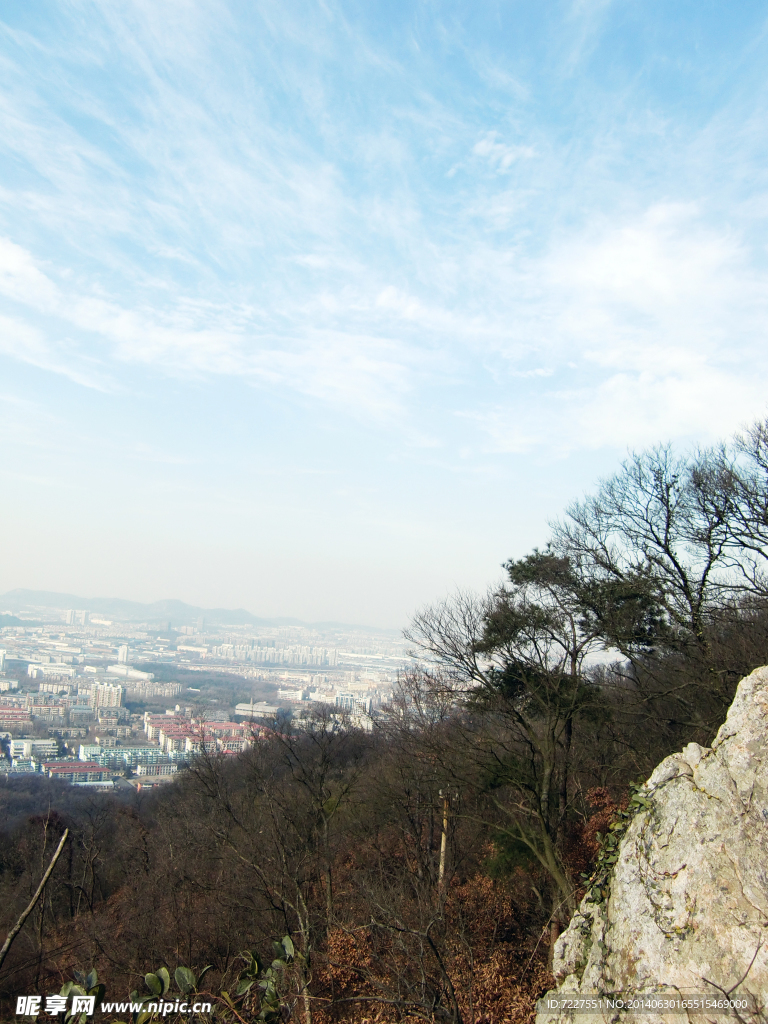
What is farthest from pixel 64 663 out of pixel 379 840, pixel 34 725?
pixel 379 840

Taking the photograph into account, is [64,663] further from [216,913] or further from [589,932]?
[589,932]

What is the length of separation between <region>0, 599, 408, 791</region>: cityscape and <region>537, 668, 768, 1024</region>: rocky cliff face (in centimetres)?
2064

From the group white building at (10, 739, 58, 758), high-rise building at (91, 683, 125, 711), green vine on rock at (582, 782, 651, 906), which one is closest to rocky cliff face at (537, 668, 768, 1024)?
green vine on rock at (582, 782, 651, 906)

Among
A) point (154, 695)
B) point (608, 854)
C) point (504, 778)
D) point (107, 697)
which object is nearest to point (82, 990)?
point (608, 854)

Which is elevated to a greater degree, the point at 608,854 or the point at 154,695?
the point at 608,854

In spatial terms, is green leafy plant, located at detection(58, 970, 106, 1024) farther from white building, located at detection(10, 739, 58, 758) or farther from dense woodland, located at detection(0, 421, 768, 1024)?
white building, located at detection(10, 739, 58, 758)

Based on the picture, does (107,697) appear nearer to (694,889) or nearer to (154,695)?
(154,695)

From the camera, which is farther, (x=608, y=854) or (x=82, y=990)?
(x=82, y=990)

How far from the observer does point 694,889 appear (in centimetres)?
481

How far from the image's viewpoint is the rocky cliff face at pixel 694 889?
4.43 m

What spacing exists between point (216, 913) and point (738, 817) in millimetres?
19250

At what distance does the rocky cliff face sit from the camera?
14.5 feet

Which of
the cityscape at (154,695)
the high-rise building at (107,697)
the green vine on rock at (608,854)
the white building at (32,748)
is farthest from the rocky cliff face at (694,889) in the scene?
the high-rise building at (107,697)

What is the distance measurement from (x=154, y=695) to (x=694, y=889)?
11942 centimetres
